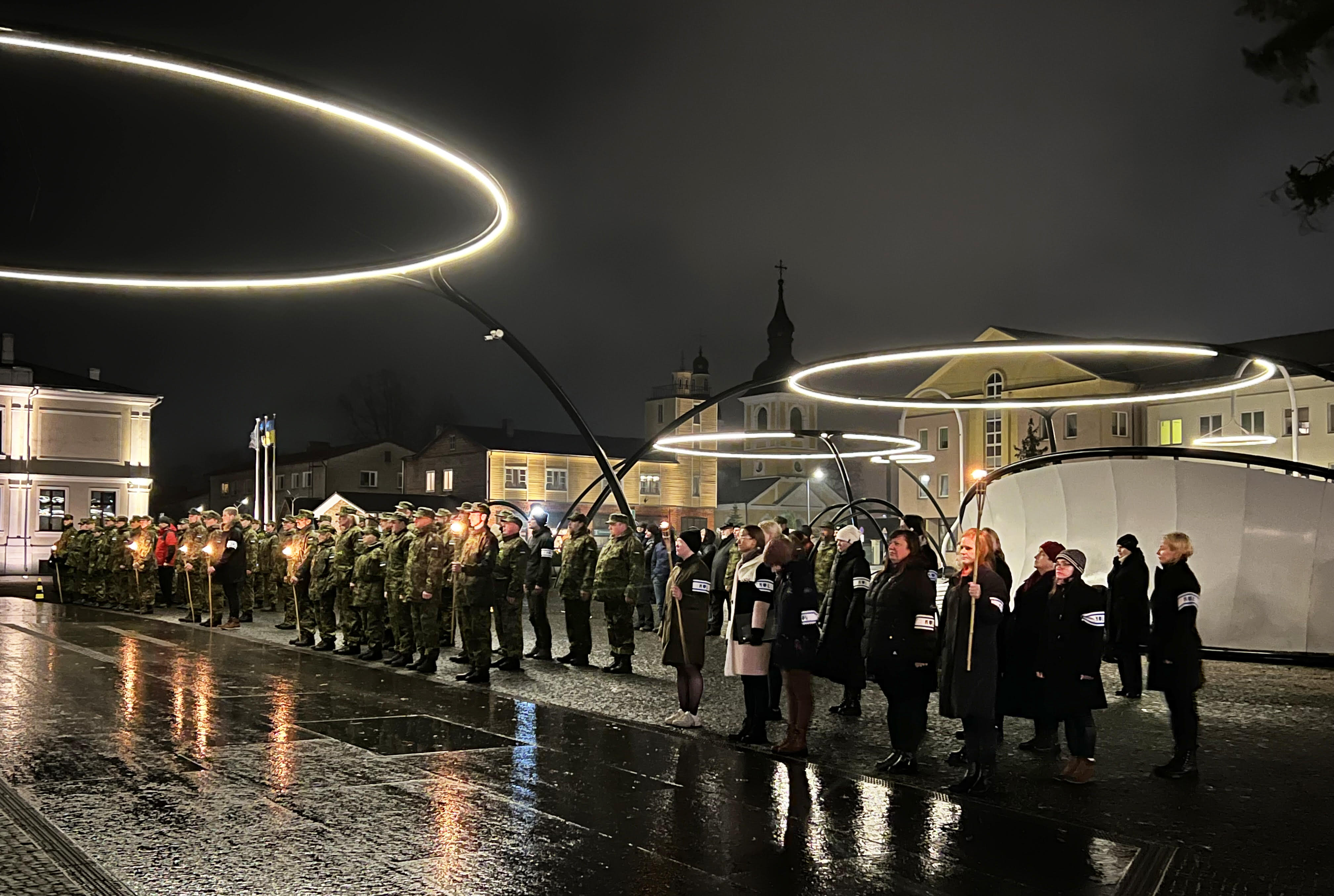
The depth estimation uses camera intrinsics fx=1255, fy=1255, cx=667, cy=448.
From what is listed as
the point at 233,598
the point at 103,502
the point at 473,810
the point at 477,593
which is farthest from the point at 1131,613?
the point at 103,502

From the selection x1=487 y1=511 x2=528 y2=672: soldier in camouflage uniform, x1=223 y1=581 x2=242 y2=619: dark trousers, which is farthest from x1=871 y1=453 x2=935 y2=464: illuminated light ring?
x1=487 y1=511 x2=528 y2=672: soldier in camouflage uniform

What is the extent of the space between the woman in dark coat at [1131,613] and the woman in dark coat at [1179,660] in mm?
3416

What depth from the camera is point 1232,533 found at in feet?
68.6

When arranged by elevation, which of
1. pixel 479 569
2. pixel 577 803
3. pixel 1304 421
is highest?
pixel 1304 421

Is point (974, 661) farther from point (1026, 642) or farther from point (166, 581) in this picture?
point (166, 581)

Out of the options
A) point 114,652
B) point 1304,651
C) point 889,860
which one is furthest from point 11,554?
point 889,860

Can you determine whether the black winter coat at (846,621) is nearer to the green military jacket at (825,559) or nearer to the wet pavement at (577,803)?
the wet pavement at (577,803)

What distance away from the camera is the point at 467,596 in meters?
16.4

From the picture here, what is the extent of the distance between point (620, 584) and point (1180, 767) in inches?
353

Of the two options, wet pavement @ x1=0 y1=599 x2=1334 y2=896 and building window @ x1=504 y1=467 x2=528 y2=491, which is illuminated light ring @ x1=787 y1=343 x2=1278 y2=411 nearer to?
wet pavement @ x1=0 y1=599 x2=1334 y2=896

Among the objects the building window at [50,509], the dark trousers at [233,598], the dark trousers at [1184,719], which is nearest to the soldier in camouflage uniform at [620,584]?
the dark trousers at [1184,719]

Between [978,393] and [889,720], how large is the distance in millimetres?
67228

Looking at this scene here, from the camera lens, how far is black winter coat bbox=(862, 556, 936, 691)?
32.8 ft

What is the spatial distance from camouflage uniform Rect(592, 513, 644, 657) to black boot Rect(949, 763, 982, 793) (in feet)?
26.8
